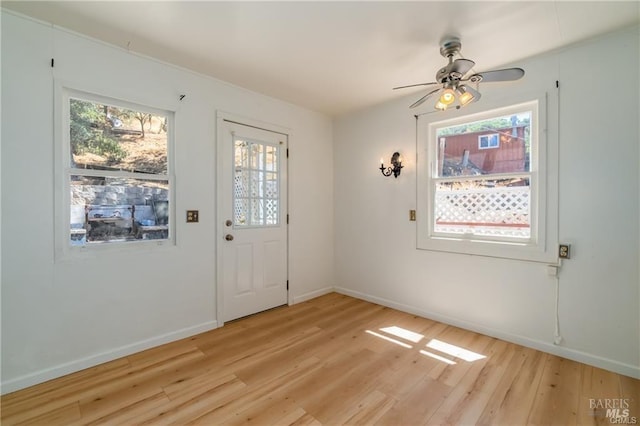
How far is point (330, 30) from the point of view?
2.17m

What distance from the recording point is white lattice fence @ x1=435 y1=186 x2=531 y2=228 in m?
2.73

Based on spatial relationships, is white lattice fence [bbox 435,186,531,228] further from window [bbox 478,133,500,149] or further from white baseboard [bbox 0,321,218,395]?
white baseboard [bbox 0,321,218,395]

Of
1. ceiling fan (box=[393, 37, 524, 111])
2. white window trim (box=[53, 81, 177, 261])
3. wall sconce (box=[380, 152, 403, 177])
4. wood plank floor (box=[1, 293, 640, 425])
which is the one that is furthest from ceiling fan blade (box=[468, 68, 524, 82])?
white window trim (box=[53, 81, 177, 261])

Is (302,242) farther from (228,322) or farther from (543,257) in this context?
(543,257)

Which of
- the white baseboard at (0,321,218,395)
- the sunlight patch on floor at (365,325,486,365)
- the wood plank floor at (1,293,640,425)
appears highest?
the white baseboard at (0,321,218,395)

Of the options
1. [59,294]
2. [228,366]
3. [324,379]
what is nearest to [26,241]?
[59,294]

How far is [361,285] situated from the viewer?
403cm

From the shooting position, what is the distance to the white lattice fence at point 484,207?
2.73 m

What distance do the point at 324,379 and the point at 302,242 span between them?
201 centimetres

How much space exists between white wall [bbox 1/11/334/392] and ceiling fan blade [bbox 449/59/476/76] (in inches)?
84.6

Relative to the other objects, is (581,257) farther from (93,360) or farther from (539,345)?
(93,360)

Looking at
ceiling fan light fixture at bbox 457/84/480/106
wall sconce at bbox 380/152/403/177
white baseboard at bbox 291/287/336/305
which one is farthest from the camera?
white baseboard at bbox 291/287/336/305

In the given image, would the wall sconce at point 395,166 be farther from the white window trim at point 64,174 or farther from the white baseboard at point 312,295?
the white window trim at point 64,174

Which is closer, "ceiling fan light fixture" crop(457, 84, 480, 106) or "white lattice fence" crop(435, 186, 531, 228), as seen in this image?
"ceiling fan light fixture" crop(457, 84, 480, 106)
